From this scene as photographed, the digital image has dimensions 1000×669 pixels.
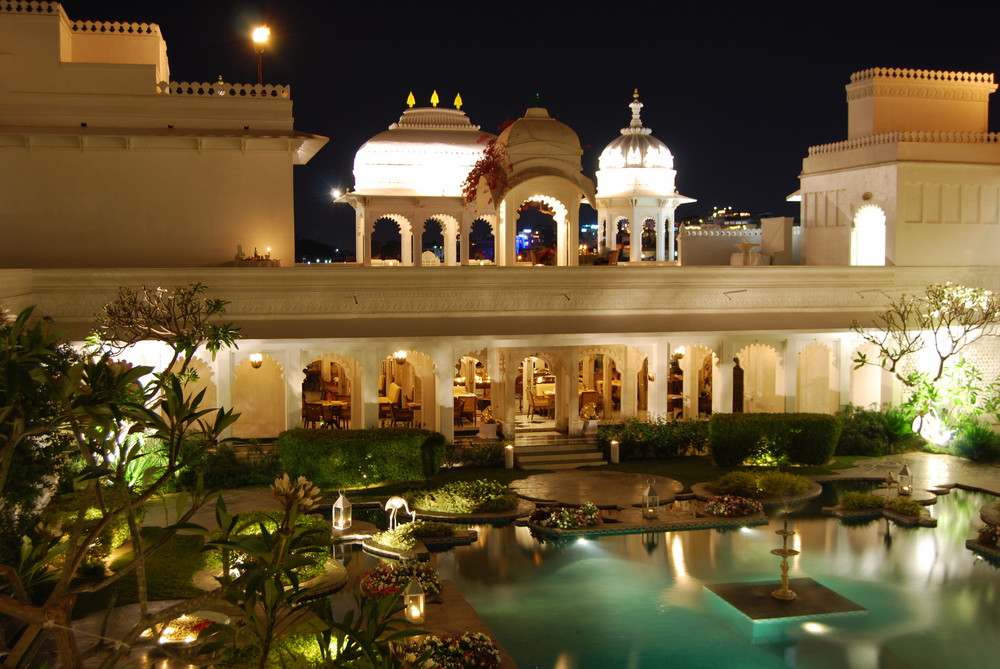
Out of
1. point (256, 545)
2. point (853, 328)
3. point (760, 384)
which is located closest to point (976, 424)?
point (853, 328)

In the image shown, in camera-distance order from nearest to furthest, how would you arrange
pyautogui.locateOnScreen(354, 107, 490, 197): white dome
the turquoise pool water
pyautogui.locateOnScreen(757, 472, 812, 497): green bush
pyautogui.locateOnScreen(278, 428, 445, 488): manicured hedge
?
the turquoise pool water → pyautogui.locateOnScreen(757, 472, 812, 497): green bush → pyautogui.locateOnScreen(278, 428, 445, 488): manicured hedge → pyautogui.locateOnScreen(354, 107, 490, 197): white dome

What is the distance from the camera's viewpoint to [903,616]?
1349 cm

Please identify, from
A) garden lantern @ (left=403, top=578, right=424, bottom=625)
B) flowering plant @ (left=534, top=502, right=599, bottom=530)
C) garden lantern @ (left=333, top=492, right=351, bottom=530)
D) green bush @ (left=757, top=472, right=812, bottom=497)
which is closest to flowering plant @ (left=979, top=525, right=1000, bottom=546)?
green bush @ (left=757, top=472, right=812, bottom=497)

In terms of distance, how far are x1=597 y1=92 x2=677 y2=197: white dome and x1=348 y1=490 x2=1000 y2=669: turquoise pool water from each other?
1434 centimetres

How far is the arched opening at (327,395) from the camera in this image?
24891mm

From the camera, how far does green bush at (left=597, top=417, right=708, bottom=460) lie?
904 inches

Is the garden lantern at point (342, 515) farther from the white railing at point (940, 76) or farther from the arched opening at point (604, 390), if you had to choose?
the white railing at point (940, 76)

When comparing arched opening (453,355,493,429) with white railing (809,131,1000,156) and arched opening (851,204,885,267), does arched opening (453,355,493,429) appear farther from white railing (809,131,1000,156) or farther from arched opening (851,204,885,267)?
white railing (809,131,1000,156)

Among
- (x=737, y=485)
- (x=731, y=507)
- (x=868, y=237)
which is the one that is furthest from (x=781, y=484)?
(x=868, y=237)

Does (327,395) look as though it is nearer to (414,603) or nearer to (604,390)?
(604,390)

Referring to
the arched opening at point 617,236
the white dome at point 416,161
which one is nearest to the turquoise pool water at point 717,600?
the white dome at point 416,161

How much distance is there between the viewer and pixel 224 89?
77.7ft

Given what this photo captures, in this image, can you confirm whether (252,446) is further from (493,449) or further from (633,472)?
(633,472)

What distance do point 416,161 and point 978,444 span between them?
15.3 m
